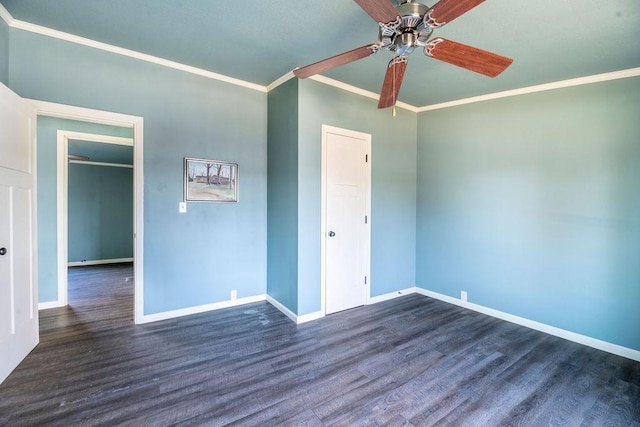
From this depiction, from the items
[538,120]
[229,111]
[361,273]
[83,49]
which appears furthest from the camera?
[361,273]

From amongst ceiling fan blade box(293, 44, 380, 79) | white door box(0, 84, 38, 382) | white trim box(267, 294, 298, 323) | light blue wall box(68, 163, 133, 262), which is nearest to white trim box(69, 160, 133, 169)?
light blue wall box(68, 163, 133, 262)

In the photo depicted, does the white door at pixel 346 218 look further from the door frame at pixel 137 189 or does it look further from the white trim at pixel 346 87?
the door frame at pixel 137 189

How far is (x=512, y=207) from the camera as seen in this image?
11.2ft

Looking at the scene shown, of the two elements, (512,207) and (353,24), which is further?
(512,207)

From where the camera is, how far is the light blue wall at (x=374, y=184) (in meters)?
3.21

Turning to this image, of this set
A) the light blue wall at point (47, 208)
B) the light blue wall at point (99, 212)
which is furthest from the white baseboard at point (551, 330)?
the light blue wall at point (99, 212)

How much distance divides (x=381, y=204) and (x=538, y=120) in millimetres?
1940

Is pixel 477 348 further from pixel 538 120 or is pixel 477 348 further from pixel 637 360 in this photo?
pixel 538 120

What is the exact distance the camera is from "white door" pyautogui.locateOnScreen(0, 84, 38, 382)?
2111mm

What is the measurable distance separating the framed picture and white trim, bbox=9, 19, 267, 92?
0.94m

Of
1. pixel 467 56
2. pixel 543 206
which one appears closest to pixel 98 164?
pixel 467 56

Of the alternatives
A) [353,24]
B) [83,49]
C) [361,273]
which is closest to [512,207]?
[361,273]

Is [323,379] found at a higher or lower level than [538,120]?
lower

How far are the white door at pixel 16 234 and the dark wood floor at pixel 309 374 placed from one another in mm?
230
